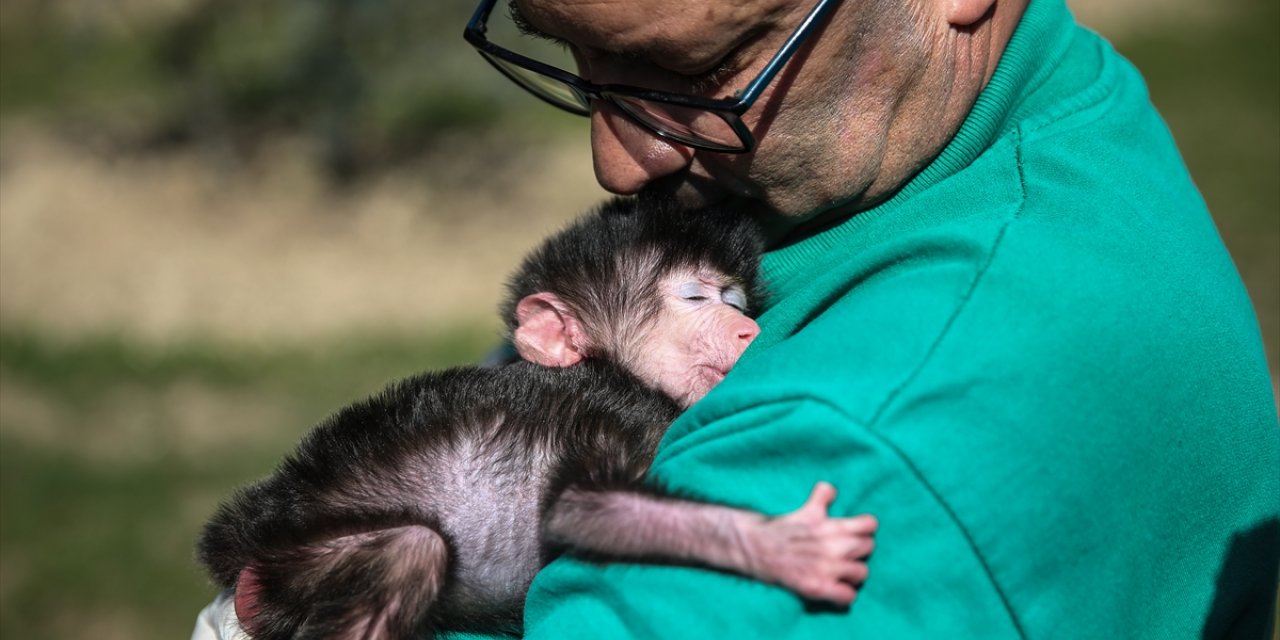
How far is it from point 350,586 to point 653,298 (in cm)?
92

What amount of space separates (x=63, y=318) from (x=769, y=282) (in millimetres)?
7683

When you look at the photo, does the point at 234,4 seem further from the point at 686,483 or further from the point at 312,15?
the point at 686,483

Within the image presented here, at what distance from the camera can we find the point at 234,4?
1066cm

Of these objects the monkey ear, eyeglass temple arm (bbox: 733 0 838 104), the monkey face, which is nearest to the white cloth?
the monkey ear

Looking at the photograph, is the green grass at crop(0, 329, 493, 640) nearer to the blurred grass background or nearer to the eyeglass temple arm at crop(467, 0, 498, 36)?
the blurred grass background

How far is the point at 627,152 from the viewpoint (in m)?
2.44

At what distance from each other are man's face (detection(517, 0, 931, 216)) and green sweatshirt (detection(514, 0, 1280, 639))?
19 cm

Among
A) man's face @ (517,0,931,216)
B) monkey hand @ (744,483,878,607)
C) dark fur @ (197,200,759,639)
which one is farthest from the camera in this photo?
dark fur @ (197,200,759,639)

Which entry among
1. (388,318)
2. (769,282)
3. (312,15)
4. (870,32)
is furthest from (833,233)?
(312,15)

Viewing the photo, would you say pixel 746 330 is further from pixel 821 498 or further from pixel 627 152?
pixel 821 498

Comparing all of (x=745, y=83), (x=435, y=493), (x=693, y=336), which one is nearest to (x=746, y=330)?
(x=693, y=336)

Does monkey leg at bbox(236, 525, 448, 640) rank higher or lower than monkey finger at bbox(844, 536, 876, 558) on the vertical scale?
higher

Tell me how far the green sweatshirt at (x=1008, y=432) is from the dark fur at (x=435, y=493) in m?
0.31

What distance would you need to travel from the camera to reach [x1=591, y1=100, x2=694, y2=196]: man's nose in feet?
7.79
